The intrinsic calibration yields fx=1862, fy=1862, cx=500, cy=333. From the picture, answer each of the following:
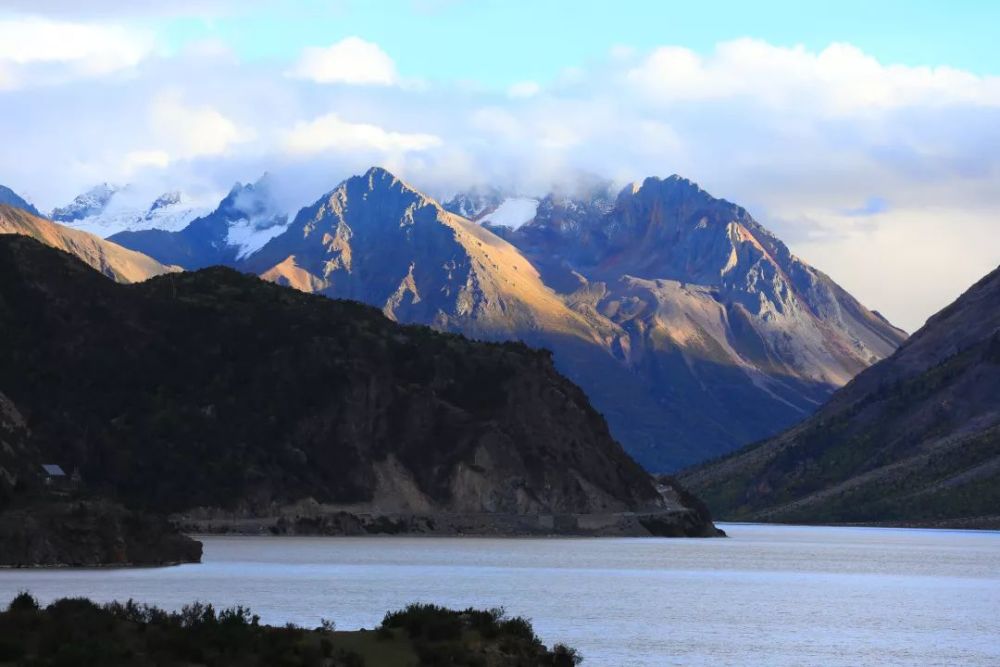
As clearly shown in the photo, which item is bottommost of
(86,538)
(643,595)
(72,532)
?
(643,595)

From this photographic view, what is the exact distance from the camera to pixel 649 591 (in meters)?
124

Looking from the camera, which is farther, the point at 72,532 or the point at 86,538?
the point at 86,538

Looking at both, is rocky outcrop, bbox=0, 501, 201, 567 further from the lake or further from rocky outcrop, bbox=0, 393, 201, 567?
the lake

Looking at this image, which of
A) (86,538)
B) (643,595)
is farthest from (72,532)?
(643,595)

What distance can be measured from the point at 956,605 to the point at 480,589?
3005cm

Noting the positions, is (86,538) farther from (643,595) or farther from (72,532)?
(643,595)

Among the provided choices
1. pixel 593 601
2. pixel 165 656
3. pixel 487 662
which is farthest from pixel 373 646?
pixel 593 601

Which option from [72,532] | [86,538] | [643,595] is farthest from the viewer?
[86,538]

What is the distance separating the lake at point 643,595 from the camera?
278 feet

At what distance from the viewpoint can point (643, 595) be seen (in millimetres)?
119625

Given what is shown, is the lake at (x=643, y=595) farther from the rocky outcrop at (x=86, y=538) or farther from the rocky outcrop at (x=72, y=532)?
the rocky outcrop at (x=72, y=532)

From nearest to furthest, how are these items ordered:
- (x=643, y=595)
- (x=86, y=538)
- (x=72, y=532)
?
(x=643, y=595) → (x=72, y=532) → (x=86, y=538)

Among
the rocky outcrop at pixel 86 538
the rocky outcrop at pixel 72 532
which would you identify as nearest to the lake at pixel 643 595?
the rocky outcrop at pixel 86 538

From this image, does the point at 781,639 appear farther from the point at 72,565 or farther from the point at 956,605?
the point at 72,565
